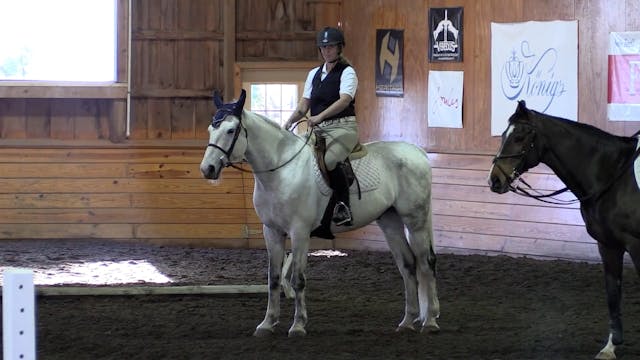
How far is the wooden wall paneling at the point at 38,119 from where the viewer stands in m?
11.7

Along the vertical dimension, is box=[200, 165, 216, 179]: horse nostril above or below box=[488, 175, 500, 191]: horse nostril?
above

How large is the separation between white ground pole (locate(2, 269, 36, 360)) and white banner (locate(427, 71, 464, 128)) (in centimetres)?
812

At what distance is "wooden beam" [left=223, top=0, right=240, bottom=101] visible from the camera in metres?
11.7

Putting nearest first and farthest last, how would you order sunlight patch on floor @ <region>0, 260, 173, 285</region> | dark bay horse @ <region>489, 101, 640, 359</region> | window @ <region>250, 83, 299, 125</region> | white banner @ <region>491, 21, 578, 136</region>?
dark bay horse @ <region>489, 101, 640, 359</region>
sunlight patch on floor @ <region>0, 260, 173, 285</region>
white banner @ <region>491, 21, 578, 136</region>
window @ <region>250, 83, 299, 125</region>

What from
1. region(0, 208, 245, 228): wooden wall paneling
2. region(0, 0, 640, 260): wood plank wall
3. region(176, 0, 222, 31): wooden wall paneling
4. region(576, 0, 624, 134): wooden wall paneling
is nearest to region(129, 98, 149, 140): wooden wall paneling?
region(0, 0, 640, 260): wood plank wall

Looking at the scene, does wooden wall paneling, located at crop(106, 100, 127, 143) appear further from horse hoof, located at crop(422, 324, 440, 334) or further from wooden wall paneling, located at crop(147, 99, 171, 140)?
horse hoof, located at crop(422, 324, 440, 334)

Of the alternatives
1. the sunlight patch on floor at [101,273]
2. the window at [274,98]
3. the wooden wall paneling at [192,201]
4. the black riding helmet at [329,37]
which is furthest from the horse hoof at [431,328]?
the window at [274,98]

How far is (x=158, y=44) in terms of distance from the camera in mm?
11766

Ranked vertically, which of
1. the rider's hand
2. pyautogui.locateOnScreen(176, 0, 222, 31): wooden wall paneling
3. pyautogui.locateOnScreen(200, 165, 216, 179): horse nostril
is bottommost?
pyautogui.locateOnScreen(200, 165, 216, 179): horse nostril

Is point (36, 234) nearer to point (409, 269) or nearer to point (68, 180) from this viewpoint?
point (68, 180)

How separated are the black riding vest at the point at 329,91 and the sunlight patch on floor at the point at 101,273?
2.92 meters

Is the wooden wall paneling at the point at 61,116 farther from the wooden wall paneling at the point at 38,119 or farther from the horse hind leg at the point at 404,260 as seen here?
the horse hind leg at the point at 404,260

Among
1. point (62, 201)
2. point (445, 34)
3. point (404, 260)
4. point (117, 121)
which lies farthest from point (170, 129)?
point (404, 260)

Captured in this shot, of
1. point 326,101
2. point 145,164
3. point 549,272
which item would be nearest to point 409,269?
point 326,101
